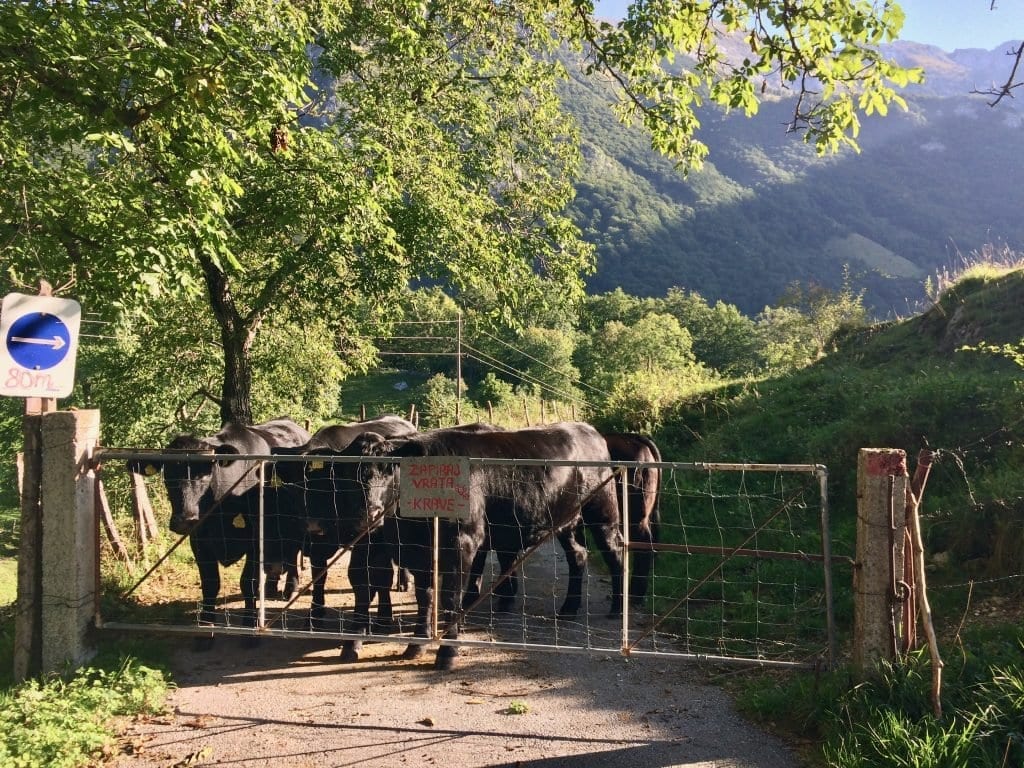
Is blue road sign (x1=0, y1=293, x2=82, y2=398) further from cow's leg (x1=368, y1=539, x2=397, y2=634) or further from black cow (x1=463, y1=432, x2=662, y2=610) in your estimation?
black cow (x1=463, y1=432, x2=662, y2=610)

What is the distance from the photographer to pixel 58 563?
5715 mm

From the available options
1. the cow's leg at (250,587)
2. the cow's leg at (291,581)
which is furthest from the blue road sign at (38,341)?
the cow's leg at (291,581)

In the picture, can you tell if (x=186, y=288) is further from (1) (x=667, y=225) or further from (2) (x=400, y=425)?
(1) (x=667, y=225)

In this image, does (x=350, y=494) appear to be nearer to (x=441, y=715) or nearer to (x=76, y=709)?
(x=441, y=715)

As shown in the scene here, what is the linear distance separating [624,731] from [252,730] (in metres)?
2.41

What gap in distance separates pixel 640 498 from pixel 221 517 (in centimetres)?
464

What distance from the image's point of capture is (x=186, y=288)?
620cm

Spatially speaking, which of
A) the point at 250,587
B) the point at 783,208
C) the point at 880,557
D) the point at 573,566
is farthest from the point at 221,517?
the point at 783,208

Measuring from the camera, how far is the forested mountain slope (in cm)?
9762

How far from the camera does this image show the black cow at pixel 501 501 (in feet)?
21.5

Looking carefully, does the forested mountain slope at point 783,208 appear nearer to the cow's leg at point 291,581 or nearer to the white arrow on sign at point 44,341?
the cow's leg at point 291,581

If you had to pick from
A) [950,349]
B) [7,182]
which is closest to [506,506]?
[7,182]

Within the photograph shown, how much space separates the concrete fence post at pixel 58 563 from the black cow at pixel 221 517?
43.4 inches

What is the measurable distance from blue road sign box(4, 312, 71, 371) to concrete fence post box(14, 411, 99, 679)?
735 mm
